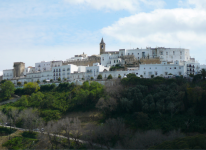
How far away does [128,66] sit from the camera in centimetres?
5841

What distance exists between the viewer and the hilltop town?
51.1 meters

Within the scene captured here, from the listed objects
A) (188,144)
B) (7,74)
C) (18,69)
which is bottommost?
(188,144)

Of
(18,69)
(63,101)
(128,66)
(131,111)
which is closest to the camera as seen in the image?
(131,111)

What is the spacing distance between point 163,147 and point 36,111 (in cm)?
2448

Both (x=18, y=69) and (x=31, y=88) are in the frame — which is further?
(x=18, y=69)

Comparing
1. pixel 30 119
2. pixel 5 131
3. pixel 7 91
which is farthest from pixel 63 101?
pixel 7 91

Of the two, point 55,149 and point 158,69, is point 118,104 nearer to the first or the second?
point 55,149

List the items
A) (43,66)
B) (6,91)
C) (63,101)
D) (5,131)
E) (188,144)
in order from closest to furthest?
(188,144) < (5,131) < (63,101) < (6,91) < (43,66)

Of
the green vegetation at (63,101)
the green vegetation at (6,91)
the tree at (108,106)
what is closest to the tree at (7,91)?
the green vegetation at (6,91)

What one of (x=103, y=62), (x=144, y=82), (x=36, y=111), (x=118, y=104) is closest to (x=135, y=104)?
(x=118, y=104)

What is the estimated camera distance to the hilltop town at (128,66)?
51125 mm

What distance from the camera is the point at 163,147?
23.1m

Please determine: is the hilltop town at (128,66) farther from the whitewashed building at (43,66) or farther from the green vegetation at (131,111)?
the green vegetation at (131,111)

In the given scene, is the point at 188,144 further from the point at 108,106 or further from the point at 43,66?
the point at 43,66
